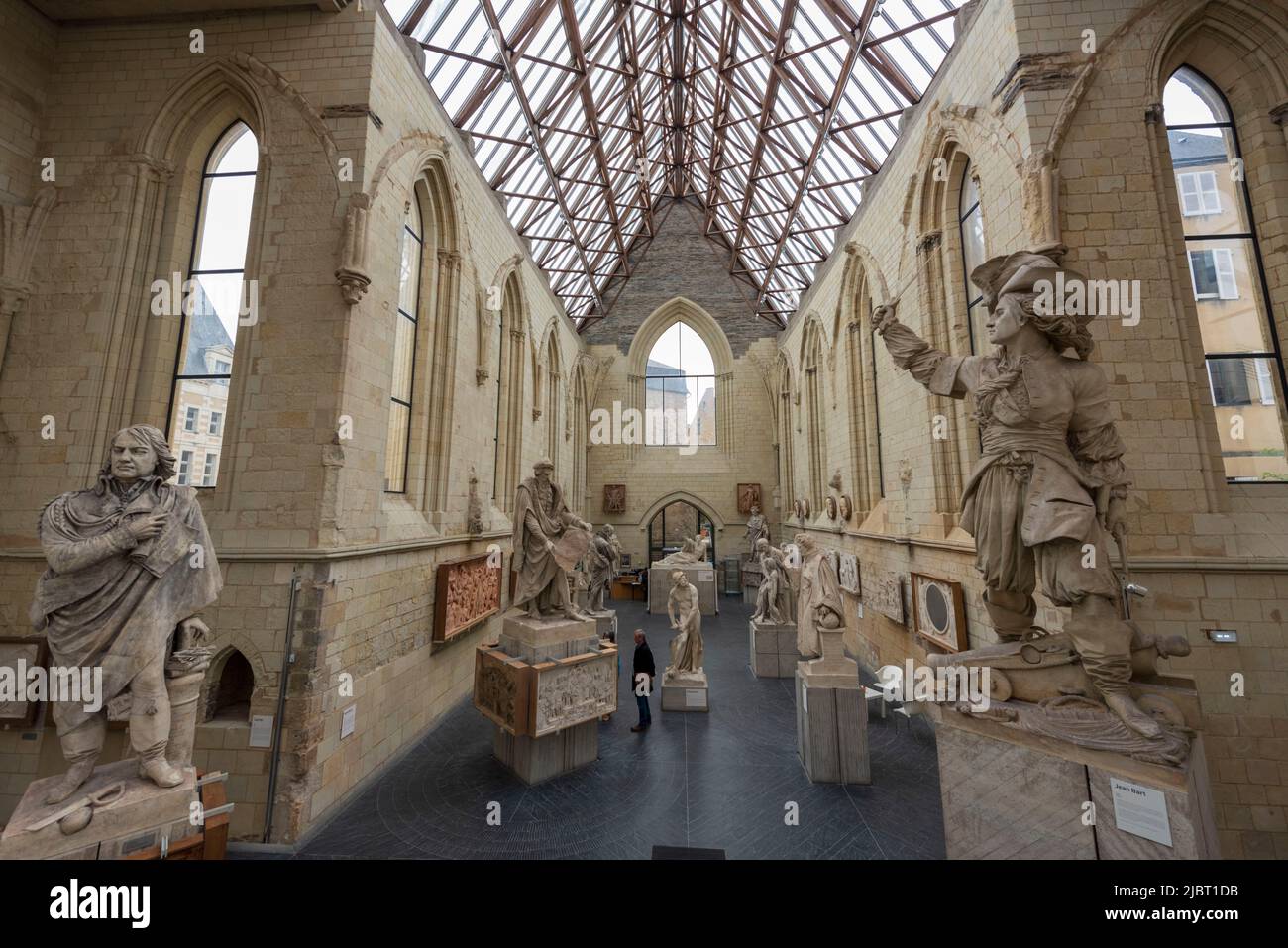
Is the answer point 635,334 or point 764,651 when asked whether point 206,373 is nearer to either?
point 764,651

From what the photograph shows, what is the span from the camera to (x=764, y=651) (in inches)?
Result: 360

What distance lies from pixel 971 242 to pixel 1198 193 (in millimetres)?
2161

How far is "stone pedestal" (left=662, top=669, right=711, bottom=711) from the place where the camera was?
7.43 metres

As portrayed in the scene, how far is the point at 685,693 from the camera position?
748 cm

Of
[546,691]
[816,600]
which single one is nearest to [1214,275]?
[816,600]

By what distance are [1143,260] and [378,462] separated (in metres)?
8.70

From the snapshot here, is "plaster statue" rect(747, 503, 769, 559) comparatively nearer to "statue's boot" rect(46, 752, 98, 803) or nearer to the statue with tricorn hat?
the statue with tricorn hat

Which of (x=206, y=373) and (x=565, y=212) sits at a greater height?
(x=565, y=212)

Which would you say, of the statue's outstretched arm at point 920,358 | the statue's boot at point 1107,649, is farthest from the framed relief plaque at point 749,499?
the statue's boot at point 1107,649

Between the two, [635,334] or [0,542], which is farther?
[635,334]

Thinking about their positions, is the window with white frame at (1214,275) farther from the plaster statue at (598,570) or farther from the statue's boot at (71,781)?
the statue's boot at (71,781)

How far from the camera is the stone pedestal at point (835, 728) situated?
5336 millimetres

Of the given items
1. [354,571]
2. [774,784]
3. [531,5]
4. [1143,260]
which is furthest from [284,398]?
[1143,260]

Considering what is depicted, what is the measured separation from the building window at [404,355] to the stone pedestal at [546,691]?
296cm
